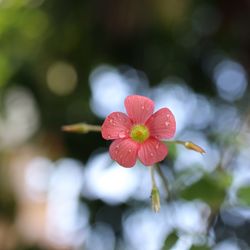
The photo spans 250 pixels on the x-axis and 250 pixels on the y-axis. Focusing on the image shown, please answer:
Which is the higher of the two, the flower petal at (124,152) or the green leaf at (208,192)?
the flower petal at (124,152)

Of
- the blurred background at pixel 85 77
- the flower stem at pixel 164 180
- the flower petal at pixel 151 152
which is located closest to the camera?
the flower petal at pixel 151 152

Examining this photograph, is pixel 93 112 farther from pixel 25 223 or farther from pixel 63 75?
pixel 25 223

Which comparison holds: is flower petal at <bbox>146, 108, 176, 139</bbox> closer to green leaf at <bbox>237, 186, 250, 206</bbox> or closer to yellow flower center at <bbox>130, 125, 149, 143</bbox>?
yellow flower center at <bbox>130, 125, 149, 143</bbox>

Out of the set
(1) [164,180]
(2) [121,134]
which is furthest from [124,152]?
(1) [164,180]

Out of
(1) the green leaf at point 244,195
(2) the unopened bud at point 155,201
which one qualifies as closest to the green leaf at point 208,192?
(1) the green leaf at point 244,195

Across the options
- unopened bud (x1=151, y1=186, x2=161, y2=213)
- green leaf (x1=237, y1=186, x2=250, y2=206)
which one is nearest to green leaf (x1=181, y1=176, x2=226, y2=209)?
green leaf (x1=237, y1=186, x2=250, y2=206)

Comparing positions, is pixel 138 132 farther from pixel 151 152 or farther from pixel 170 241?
pixel 170 241

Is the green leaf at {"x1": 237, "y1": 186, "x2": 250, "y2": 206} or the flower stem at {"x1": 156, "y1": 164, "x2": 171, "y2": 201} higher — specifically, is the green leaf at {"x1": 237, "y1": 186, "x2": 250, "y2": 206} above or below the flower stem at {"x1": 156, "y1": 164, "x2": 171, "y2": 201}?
below

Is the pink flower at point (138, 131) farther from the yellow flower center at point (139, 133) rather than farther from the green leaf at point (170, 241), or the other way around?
the green leaf at point (170, 241)
